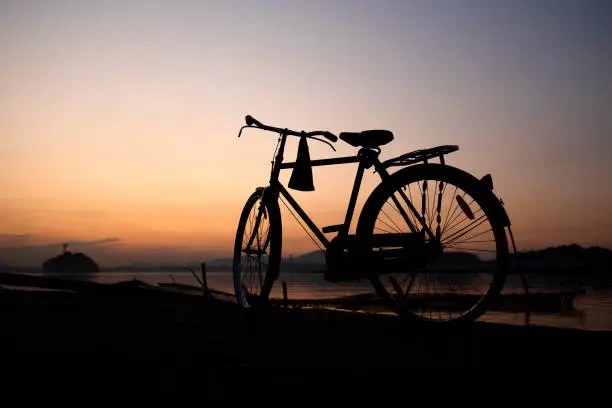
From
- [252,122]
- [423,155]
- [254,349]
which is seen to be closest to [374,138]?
[423,155]

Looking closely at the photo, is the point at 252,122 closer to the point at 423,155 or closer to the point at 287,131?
the point at 287,131

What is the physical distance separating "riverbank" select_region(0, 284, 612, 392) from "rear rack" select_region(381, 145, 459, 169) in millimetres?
1347

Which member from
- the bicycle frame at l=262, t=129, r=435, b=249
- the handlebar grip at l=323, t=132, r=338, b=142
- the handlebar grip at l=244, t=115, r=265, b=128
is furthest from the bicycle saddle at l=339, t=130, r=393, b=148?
the handlebar grip at l=244, t=115, r=265, b=128

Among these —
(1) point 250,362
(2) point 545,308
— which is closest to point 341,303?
(2) point 545,308

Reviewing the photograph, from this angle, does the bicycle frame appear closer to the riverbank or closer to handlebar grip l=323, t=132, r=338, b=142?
handlebar grip l=323, t=132, r=338, b=142

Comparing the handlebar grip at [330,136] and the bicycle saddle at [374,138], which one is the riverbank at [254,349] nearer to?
the bicycle saddle at [374,138]

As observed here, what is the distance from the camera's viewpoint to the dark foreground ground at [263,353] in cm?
211

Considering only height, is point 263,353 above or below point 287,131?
below

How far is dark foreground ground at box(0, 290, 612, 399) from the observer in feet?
6.91

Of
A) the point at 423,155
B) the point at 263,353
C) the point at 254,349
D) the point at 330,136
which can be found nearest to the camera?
the point at 263,353

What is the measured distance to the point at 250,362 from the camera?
8.08 ft

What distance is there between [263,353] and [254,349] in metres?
0.15

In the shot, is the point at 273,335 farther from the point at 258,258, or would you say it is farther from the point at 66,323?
the point at 258,258

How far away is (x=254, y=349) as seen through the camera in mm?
2896
